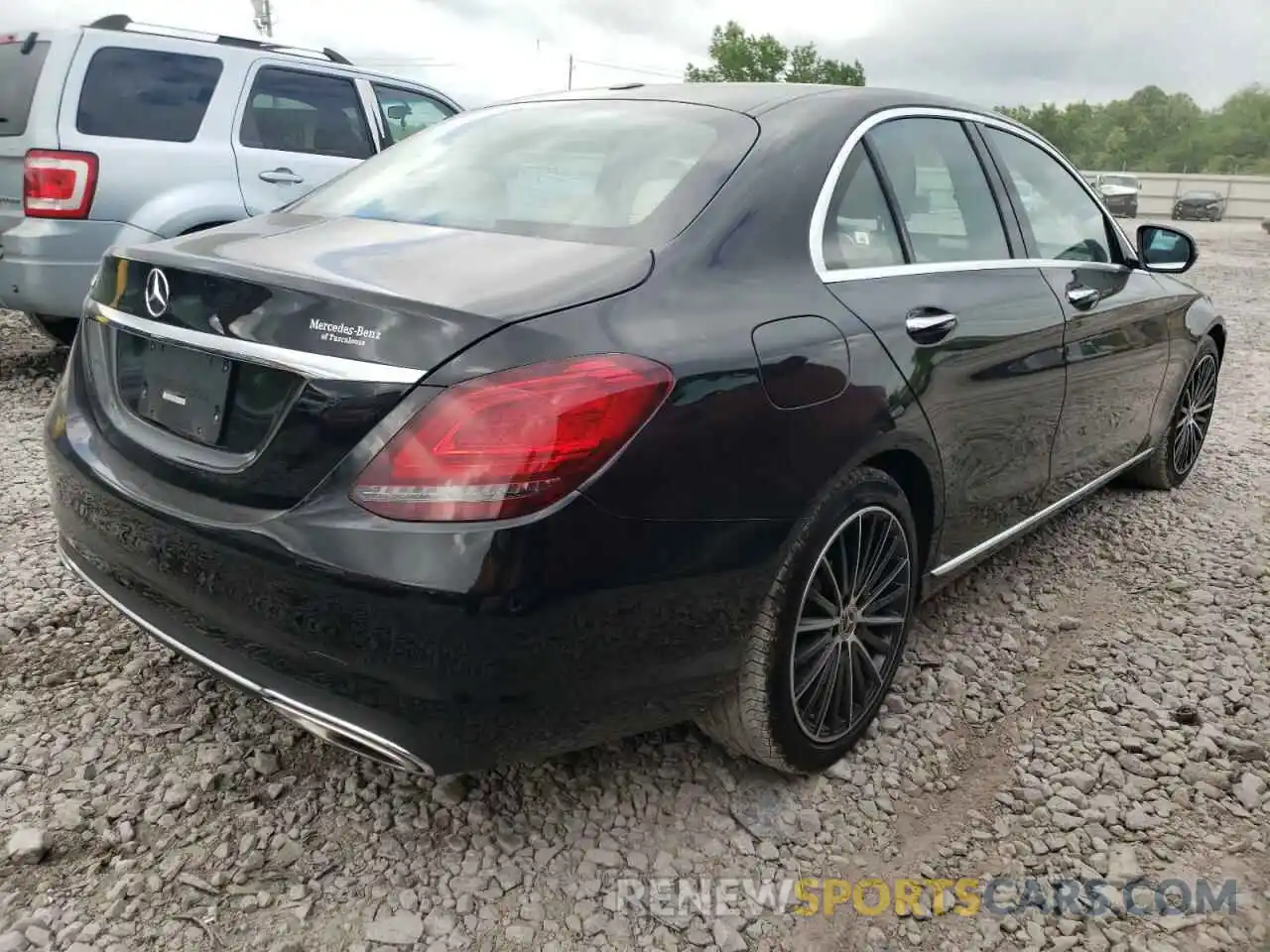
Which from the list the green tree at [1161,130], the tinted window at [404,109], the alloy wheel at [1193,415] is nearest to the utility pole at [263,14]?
the tinted window at [404,109]

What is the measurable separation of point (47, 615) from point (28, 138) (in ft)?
10.2

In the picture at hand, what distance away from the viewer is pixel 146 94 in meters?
5.32

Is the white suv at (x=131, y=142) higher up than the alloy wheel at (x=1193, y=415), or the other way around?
the white suv at (x=131, y=142)

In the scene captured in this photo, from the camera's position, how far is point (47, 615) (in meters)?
2.97

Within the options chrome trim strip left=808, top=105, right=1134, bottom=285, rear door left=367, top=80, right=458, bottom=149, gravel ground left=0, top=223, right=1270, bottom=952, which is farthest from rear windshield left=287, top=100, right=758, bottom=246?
rear door left=367, top=80, right=458, bottom=149

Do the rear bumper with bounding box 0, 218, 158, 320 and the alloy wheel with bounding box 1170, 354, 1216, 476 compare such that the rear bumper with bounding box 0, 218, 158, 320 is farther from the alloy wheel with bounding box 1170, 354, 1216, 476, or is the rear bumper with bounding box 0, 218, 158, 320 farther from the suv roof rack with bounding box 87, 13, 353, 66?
the alloy wheel with bounding box 1170, 354, 1216, 476

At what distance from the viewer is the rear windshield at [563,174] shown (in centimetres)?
213

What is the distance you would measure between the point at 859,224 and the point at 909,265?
214mm

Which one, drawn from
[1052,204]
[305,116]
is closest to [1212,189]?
[305,116]

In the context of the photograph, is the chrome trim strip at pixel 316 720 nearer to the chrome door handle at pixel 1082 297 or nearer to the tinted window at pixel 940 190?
the tinted window at pixel 940 190

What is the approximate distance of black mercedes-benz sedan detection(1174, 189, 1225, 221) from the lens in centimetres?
3894

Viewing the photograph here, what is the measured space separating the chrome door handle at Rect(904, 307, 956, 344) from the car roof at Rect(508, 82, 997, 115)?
1.85 ft

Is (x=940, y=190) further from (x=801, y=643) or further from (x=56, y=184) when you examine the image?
(x=56, y=184)

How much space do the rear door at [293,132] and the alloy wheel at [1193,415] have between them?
4595mm
